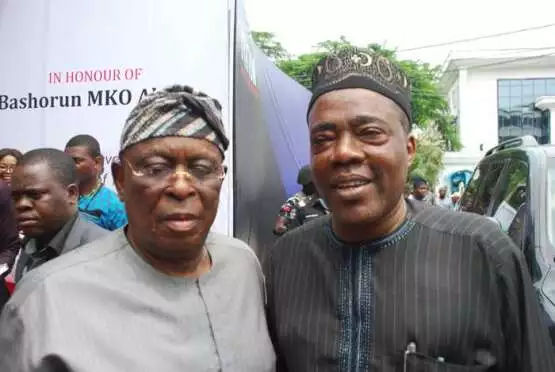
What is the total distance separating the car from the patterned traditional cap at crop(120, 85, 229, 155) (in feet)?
6.91

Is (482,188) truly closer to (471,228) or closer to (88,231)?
(88,231)

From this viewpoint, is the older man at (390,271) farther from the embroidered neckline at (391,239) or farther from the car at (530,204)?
the car at (530,204)

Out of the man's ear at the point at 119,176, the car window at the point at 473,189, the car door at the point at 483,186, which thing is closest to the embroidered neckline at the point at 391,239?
the man's ear at the point at 119,176

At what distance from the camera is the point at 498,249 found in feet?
5.72

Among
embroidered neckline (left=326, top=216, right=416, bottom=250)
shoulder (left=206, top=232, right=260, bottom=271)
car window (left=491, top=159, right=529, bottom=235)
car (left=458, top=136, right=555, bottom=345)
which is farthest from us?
car window (left=491, top=159, right=529, bottom=235)

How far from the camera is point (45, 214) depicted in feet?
9.78

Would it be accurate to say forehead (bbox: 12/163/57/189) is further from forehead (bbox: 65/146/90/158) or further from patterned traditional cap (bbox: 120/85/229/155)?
patterned traditional cap (bbox: 120/85/229/155)

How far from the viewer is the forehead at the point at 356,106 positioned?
68.2 inches

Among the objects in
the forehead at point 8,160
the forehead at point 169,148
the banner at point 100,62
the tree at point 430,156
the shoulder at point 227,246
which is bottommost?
the shoulder at point 227,246

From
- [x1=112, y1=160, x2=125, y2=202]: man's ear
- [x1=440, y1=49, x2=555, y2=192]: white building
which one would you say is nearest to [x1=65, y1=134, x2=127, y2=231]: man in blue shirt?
[x1=112, y1=160, x2=125, y2=202]: man's ear

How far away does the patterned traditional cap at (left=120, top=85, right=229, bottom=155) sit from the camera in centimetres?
172

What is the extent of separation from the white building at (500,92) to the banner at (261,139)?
28330 mm

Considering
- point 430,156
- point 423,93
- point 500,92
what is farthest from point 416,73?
point 500,92

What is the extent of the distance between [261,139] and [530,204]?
2577mm
